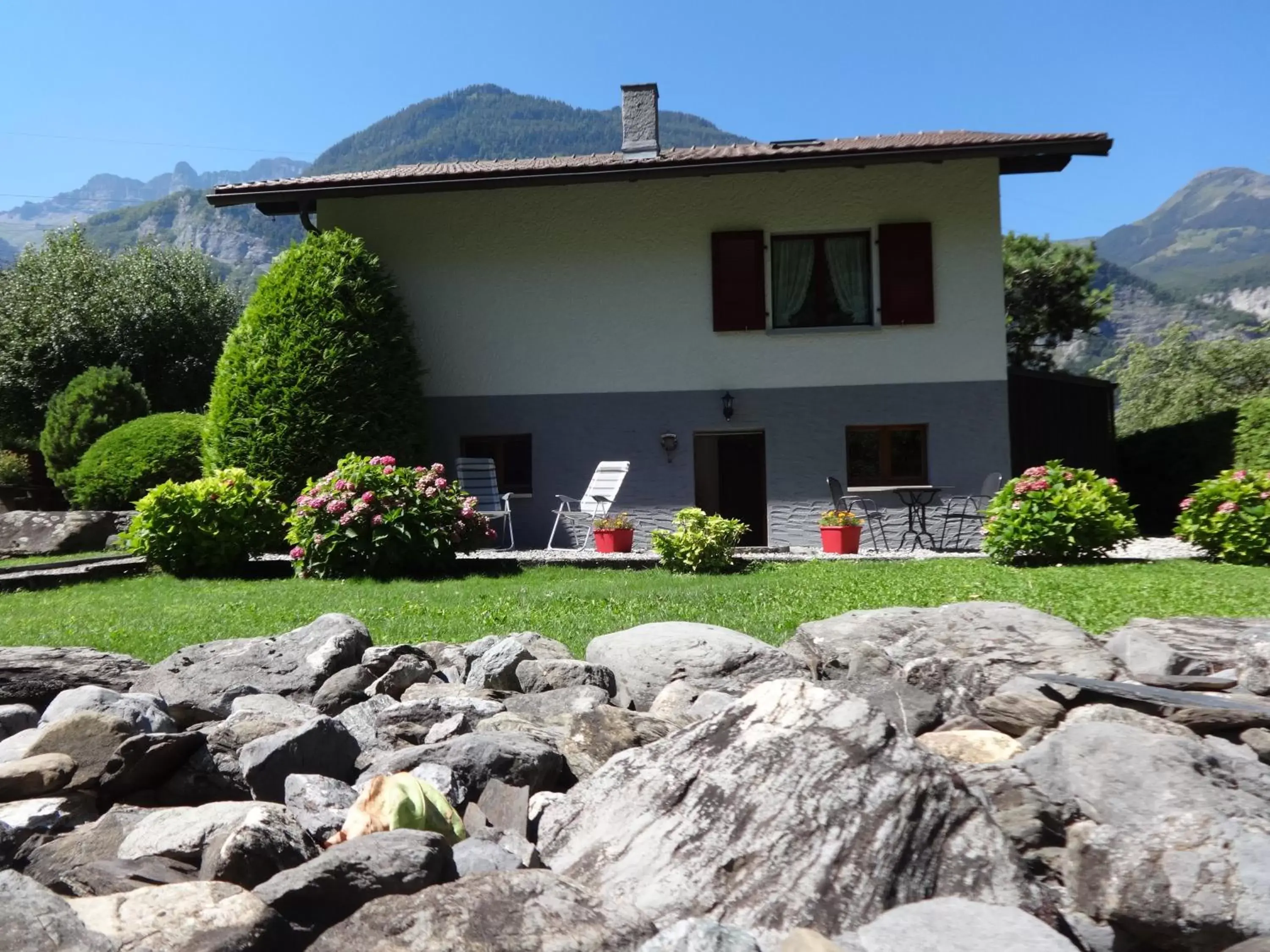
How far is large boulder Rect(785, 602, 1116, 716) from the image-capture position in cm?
471

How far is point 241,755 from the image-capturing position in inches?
154

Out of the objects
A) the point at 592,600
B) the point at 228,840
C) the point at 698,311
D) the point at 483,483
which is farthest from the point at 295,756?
the point at 698,311

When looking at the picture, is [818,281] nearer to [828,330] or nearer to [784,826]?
[828,330]

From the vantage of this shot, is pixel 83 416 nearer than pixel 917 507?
No

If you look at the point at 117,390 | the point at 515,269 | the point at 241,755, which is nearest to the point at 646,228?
the point at 515,269

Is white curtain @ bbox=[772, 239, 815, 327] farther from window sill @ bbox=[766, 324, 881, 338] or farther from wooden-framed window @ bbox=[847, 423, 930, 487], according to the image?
wooden-framed window @ bbox=[847, 423, 930, 487]

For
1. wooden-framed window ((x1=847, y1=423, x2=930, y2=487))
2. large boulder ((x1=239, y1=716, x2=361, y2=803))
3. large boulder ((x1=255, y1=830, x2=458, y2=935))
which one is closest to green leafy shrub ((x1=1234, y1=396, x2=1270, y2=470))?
wooden-framed window ((x1=847, y1=423, x2=930, y2=487))

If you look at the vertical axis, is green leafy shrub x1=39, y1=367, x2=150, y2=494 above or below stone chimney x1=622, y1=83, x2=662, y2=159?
below

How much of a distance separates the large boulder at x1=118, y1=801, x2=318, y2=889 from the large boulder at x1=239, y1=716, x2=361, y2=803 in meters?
0.33

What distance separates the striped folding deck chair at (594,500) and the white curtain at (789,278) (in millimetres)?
2914

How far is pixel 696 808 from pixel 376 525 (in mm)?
7718

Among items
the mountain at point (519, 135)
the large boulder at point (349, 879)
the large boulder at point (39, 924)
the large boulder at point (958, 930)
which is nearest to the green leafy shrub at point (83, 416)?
the large boulder at point (39, 924)

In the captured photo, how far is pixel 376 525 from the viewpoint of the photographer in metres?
10.4

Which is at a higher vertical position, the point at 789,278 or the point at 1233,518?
the point at 789,278
